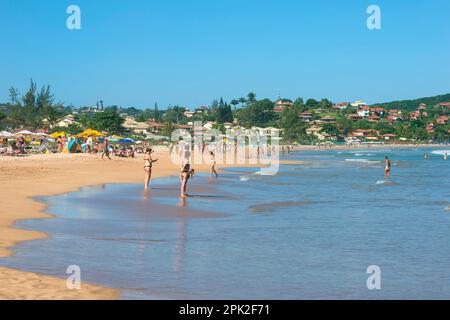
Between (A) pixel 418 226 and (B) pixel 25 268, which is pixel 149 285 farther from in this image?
(A) pixel 418 226

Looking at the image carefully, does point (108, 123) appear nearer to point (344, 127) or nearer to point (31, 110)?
point (31, 110)

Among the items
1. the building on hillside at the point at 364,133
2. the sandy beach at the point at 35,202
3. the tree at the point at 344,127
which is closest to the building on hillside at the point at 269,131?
the tree at the point at 344,127

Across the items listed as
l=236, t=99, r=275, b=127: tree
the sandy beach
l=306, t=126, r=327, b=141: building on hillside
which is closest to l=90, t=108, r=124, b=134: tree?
the sandy beach

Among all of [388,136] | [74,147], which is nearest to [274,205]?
[74,147]

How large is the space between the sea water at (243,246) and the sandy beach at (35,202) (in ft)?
1.15

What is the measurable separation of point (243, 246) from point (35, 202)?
25.9 feet

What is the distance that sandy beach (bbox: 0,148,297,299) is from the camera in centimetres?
748

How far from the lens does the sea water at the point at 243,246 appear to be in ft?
27.5

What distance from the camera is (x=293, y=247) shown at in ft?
37.6

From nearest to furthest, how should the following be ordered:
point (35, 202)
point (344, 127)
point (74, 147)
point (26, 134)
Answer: point (35, 202) → point (74, 147) → point (26, 134) → point (344, 127)

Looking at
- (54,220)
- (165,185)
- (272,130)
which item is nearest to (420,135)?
(272,130)

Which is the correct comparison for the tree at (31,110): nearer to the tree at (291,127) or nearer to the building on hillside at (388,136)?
the tree at (291,127)

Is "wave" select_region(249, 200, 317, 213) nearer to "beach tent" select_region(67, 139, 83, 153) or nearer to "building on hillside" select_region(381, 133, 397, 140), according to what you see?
"beach tent" select_region(67, 139, 83, 153)

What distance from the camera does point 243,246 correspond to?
1140 centimetres
